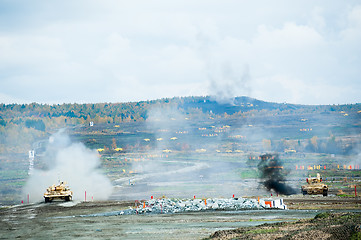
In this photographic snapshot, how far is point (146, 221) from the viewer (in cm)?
4544

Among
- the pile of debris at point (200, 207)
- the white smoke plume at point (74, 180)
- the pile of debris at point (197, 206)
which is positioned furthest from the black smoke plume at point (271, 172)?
the pile of debris at point (200, 207)

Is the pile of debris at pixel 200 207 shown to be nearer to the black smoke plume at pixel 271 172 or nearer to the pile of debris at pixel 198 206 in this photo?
the pile of debris at pixel 198 206

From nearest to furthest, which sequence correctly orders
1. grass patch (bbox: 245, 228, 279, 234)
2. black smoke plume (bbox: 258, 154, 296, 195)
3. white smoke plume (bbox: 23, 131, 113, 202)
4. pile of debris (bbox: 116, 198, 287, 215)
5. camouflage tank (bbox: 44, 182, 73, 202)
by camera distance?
grass patch (bbox: 245, 228, 279, 234), pile of debris (bbox: 116, 198, 287, 215), camouflage tank (bbox: 44, 182, 73, 202), white smoke plume (bbox: 23, 131, 113, 202), black smoke plume (bbox: 258, 154, 296, 195)

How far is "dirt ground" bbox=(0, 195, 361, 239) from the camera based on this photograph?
37844 millimetres

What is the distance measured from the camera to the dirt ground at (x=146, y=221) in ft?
124

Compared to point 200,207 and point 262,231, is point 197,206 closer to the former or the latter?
point 200,207

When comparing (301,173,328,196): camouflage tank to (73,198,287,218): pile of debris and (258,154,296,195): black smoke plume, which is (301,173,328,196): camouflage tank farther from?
(258,154,296,195): black smoke plume

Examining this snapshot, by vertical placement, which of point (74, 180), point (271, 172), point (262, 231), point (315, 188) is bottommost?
point (271, 172)

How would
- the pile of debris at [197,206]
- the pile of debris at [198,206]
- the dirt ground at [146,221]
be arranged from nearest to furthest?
the dirt ground at [146,221]
the pile of debris at [198,206]
the pile of debris at [197,206]

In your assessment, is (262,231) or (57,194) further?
(57,194)

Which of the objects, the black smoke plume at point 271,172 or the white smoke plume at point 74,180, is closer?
the white smoke plume at point 74,180

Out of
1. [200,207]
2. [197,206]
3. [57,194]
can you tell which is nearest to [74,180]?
[57,194]

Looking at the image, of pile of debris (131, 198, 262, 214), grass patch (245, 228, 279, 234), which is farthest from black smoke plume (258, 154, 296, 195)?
grass patch (245, 228, 279, 234)

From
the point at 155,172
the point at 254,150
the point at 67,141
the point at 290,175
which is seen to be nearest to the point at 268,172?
the point at 290,175
